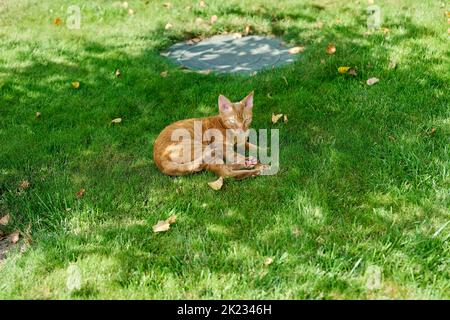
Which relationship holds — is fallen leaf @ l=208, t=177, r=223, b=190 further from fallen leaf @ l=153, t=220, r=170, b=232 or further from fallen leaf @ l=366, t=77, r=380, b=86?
fallen leaf @ l=366, t=77, r=380, b=86

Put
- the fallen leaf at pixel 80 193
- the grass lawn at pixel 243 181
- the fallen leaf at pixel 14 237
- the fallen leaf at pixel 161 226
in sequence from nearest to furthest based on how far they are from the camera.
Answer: the grass lawn at pixel 243 181, the fallen leaf at pixel 161 226, the fallen leaf at pixel 14 237, the fallen leaf at pixel 80 193

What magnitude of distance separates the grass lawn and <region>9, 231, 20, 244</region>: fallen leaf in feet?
0.18

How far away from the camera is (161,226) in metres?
3.79

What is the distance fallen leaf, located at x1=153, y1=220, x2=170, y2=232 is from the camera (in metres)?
3.76

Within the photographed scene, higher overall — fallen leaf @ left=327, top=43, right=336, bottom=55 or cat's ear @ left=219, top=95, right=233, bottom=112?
fallen leaf @ left=327, top=43, right=336, bottom=55

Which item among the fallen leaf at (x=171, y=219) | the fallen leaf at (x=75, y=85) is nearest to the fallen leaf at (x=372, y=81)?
the fallen leaf at (x=171, y=219)

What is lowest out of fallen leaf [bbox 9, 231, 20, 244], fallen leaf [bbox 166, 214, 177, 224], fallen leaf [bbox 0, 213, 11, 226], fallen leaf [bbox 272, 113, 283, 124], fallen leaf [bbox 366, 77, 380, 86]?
fallen leaf [bbox 9, 231, 20, 244]

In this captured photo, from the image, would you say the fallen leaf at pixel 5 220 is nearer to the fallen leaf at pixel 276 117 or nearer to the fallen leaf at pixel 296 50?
the fallen leaf at pixel 276 117

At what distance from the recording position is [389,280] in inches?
123

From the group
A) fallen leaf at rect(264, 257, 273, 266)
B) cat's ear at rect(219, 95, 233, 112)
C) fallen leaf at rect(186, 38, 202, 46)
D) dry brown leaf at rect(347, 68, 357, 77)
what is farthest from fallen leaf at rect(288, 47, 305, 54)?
fallen leaf at rect(264, 257, 273, 266)

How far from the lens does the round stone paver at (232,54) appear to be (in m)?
6.55

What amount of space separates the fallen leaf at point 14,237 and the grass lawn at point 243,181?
0.05 m

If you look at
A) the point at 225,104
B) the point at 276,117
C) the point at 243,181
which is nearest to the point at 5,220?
the point at 243,181

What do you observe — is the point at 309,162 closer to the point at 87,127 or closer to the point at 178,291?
the point at 178,291
